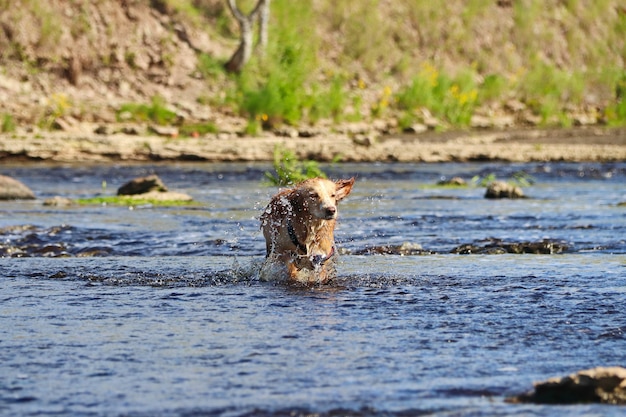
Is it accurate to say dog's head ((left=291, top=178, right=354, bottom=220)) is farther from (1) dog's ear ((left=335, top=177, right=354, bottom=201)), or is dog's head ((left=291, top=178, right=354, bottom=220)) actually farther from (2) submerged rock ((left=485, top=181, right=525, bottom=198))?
(2) submerged rock ((left=485, top=181, right=525, bottom=198))

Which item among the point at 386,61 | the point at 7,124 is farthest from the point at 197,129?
the point at 386,61

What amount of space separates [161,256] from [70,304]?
3653mm

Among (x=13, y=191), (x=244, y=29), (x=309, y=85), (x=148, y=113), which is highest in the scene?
(x=244, y=29)

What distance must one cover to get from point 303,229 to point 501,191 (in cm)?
1028

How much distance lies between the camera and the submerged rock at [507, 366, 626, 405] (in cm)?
602

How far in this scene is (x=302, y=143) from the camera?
96.3 ft

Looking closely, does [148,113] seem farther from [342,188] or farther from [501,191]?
[342,188]

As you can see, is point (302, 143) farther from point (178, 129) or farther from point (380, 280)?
point (380, 280)

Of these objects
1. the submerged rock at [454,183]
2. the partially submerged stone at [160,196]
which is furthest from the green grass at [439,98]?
the partially submerged stone at [160,196]

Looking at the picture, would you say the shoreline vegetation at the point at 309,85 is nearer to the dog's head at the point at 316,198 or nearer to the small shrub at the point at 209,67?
the small shrub at the point at 209,67

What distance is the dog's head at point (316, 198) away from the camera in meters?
9.86

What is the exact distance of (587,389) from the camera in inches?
238

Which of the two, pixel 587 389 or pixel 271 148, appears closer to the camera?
pixel 587 389

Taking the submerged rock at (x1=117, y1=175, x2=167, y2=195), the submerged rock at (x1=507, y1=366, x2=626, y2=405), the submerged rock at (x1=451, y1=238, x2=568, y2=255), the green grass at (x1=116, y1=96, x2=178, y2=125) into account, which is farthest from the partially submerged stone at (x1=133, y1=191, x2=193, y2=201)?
the submerged rock at (x1=507, y1=366, x2=626, y2=405)
